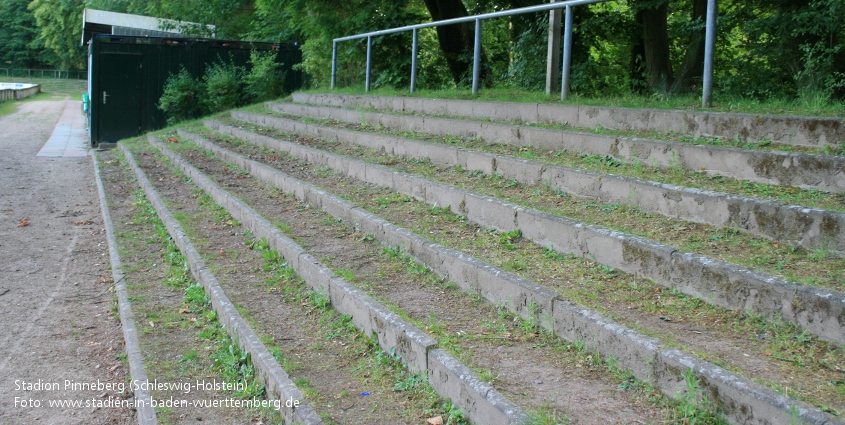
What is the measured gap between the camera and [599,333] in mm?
3461

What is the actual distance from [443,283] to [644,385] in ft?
6.17

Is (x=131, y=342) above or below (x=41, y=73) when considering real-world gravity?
below

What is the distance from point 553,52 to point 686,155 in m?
3.53

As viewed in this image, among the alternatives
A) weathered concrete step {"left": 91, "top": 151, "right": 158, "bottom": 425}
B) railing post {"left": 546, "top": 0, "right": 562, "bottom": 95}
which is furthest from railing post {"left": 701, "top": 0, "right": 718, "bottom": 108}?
weathered concrete step {"left": 91, "top": 151, "right": 158, "bottom": 425}

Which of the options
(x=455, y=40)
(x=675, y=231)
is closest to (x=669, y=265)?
(x=675, y=231)

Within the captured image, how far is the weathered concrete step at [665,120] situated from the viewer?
16.1 ft

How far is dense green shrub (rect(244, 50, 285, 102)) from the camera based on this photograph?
17.6 metres

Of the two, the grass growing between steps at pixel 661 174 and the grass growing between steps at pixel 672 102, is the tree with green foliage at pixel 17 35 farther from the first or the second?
the grass growing between steps at pixel 661 174

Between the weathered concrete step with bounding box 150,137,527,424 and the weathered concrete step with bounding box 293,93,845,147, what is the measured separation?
300 centimetres

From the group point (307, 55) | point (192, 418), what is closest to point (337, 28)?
point (307, 55)

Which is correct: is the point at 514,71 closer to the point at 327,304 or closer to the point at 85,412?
the point at 327,304

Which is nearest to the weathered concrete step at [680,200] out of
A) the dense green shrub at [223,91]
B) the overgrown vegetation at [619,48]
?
the overgrown vegetation at [619,48]

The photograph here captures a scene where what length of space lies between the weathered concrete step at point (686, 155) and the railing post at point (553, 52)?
1.19 meters

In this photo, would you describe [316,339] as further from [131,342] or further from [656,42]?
[656,42]
